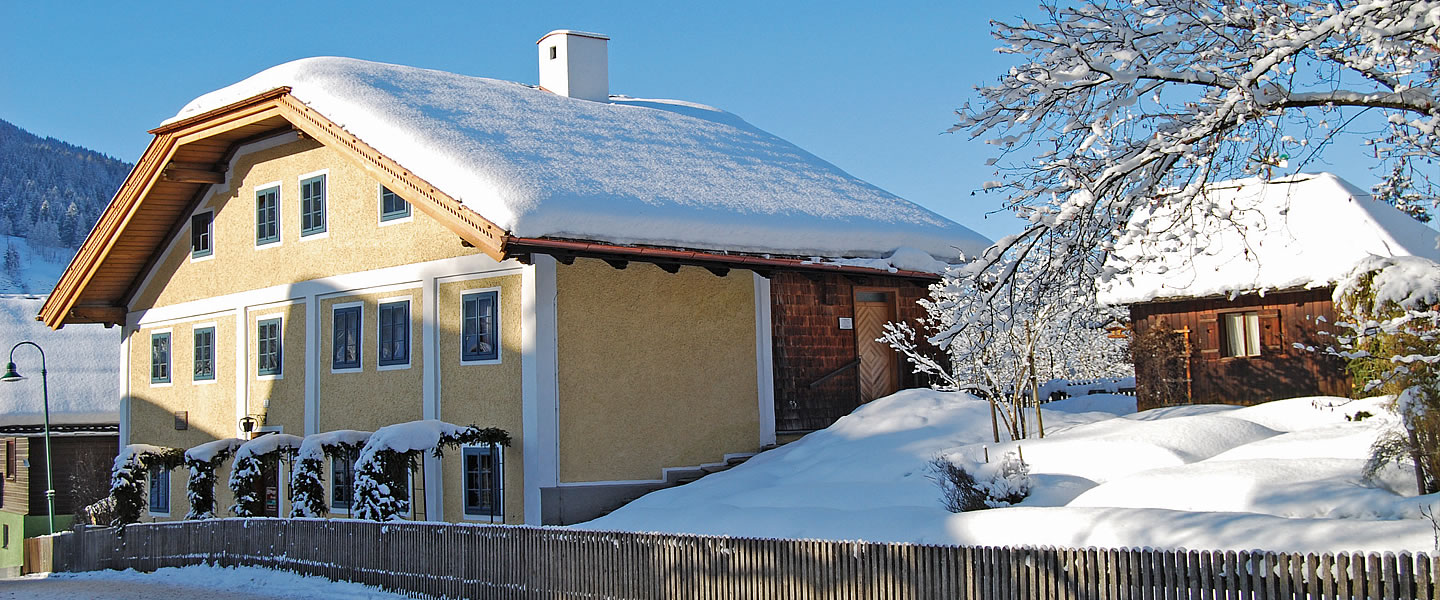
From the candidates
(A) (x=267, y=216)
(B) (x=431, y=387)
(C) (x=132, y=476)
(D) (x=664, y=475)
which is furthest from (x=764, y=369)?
(C) (x=132, y=476)

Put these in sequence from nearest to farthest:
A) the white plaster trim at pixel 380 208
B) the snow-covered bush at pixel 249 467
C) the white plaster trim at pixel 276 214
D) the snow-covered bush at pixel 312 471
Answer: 1. the snow-covered bush at pixel 312 471
2. the snow-covered bush at pixel 249 467
3. the white plaster trim at pixel 380 208
4. the white plaster trim at pixel 276 214

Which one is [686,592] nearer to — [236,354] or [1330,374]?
[236,354]

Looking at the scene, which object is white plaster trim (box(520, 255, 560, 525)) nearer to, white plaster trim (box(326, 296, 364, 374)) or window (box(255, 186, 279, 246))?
white plaster trim (box(326, 296, 364, 374))

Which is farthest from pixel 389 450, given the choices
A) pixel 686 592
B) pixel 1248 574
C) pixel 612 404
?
pixel 1248 574

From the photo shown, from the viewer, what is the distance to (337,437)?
687 inches

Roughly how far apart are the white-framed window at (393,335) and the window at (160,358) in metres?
7.14

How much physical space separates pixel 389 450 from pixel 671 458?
3795 mm

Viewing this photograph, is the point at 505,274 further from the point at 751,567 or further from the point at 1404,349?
the point at 1404,349

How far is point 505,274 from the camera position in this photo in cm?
1698

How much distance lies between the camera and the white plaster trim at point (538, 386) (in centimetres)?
1631

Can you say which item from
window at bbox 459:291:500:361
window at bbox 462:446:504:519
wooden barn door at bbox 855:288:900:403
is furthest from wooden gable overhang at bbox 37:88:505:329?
wooden barn door at bbox 855:288:900:403

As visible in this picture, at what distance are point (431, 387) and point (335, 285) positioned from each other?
2.95 metres

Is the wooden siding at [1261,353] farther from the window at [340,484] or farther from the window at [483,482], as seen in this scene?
the window at [340,484]

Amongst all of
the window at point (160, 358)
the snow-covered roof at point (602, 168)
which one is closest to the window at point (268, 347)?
the window at point (160, 358)
